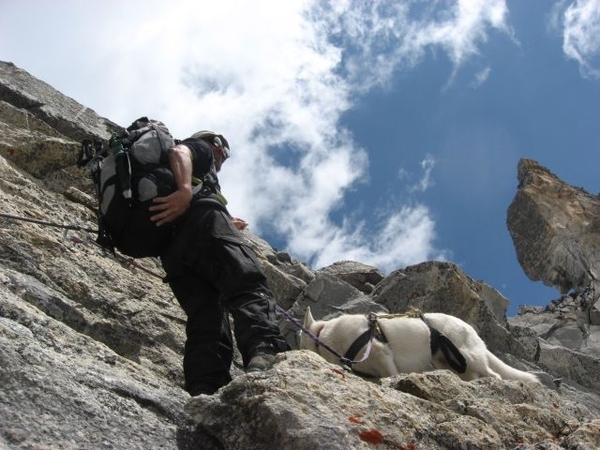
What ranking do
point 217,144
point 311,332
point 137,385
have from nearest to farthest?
point 137,385
point 217,144
point 311,332

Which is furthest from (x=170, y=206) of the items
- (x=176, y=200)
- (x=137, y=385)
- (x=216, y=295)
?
(x=137, y=385)

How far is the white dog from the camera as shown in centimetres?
898

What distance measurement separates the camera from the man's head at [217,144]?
7605 millimetres

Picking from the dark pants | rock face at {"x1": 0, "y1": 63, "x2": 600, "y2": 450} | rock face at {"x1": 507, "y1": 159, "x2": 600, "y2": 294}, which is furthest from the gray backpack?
rock face at {"x1": 507, "y1": 159, "x2": 600, "y2": 294}

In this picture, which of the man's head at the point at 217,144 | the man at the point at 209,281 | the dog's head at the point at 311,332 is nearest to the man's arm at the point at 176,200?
the man at the point at 209,281

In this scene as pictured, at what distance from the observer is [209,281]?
660 centimetres

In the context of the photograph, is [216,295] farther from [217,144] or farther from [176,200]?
[217,144]

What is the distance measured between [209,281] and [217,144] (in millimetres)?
1710

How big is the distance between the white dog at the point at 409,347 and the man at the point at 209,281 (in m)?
2.78

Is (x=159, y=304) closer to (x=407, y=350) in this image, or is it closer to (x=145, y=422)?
(x=407, y=350)

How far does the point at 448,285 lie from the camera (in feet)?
48.1

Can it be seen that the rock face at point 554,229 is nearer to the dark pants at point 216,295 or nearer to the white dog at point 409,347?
the white dog at point 409,347

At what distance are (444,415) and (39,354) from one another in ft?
8.63

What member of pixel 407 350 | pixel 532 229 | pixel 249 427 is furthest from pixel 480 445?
pixel 532 229
